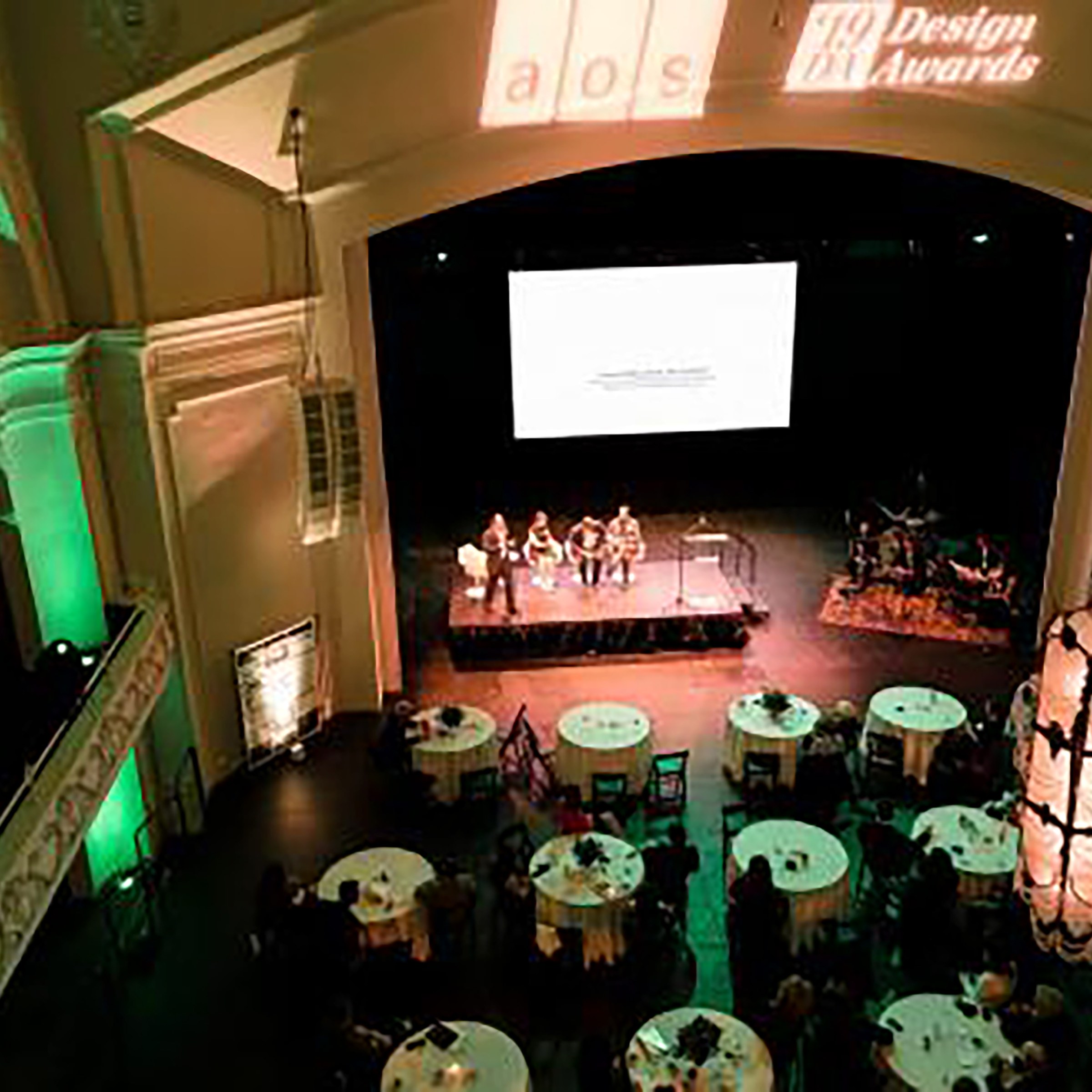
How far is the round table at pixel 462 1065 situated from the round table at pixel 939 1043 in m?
2.43

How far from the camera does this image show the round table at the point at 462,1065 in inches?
328

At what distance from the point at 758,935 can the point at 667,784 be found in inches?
131

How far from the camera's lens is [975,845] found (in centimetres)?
1067

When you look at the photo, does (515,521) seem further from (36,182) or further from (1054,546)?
(36,182)

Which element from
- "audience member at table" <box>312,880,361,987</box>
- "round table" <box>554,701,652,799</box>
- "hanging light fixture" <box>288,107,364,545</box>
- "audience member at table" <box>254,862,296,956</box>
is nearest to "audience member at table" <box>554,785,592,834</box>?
"round table" <box>554,701,652,799</box>

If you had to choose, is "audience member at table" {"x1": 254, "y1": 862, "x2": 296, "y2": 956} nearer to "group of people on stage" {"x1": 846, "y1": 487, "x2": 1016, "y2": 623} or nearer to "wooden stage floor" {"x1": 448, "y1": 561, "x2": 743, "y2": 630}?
"wooden stage floor" {"x1": 448, "y1": 561, "x2": 743, "y2": 630}

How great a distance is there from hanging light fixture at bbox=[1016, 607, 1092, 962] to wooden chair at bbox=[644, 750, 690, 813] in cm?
647

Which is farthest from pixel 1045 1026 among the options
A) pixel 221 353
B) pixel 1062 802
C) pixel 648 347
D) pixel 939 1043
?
pixel 648 347

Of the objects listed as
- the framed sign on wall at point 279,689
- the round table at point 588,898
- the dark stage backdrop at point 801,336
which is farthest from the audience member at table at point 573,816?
the dark stage backdrop at point 801,336

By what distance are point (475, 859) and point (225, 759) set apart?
291 cm

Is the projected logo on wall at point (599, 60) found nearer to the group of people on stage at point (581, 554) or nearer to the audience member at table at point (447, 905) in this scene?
the group of people on stage at point (581, 554)

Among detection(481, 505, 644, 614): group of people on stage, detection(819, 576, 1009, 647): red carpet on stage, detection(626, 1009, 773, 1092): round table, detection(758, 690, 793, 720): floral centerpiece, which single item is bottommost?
detection(819, 576, 1009, 647): red carpet on stage

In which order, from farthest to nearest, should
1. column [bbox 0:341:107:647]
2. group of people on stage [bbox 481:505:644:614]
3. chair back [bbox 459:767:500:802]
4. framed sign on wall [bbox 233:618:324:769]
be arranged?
group of people on stage [bbox 481:505:644:614] < framed sign on wall [bbox 233:618:324:769] < chair back [bbox 459:767:500:802] < column [bbox 0:341:107:647]

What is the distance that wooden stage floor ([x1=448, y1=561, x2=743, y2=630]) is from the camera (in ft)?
51.0
